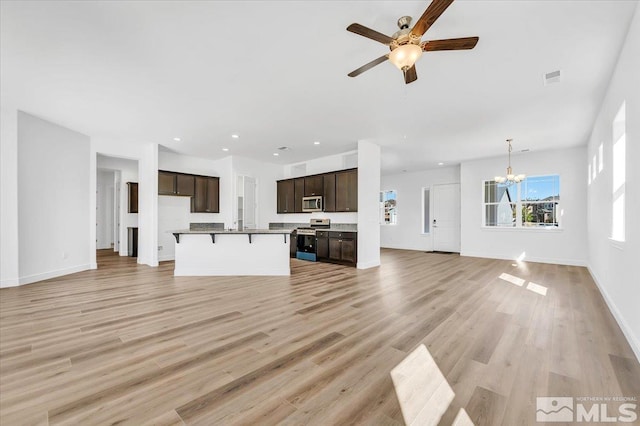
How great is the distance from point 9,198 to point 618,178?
892cm

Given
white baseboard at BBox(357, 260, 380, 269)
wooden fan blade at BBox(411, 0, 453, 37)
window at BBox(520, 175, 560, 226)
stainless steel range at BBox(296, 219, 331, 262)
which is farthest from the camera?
stainless steel range at BBox(296, 219, 331, 262)

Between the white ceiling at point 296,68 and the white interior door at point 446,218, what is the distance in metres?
3.58

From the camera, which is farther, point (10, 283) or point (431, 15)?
point (10, 283)

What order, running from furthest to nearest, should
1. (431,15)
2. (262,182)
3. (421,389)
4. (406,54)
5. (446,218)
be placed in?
1. (446,218)
2. (262,182)
3. (406,54)
4. (431,15)
5. (421,389)

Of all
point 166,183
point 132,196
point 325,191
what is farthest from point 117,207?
point 325,191

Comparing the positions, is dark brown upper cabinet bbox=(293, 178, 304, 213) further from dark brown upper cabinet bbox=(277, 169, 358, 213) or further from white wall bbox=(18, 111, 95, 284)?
white wall bbox=(18, 111, 95, 284)

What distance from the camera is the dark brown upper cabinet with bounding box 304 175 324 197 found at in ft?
24.0

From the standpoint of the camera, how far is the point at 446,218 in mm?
9203

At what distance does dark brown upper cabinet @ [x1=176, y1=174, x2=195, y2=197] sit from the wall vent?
756cm

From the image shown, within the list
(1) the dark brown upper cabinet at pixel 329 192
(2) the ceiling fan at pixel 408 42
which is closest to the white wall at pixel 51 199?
(1) the dark brown upper cabinet at pixel 329 192

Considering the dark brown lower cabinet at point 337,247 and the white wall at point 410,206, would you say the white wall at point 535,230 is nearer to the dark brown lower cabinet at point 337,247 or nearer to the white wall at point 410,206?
the white wall at point 410,206

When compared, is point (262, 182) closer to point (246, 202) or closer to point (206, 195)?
point (246, 202)

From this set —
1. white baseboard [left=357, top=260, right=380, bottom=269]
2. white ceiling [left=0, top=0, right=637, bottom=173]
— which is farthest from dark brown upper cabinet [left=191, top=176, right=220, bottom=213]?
white baseboard [left=357, top=260, right=380, bottom=269]

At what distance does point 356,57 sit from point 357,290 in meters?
3.27
